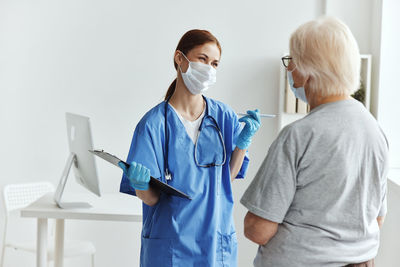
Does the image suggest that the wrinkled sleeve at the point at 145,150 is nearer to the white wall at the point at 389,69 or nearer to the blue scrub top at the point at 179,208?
the blue scrub top at the point at 179,208

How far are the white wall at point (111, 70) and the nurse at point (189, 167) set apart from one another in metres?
1.40

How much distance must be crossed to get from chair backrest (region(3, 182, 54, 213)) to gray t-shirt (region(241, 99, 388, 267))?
2.39 m

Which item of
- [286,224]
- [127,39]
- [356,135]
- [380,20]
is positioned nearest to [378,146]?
[356,135]

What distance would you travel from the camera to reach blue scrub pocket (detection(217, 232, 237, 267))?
188 cm

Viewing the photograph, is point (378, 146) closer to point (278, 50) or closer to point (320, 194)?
point (320, 194)

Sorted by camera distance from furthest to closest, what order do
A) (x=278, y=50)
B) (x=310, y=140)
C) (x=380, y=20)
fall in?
(x=278, y=50) → (x=380, y=20) → (x=310, y=140)

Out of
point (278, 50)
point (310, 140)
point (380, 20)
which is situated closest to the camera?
point (310, 140)

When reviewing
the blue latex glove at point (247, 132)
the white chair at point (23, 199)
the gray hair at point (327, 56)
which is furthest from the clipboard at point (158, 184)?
the white chair at point (23, 199)

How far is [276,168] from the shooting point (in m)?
1.20

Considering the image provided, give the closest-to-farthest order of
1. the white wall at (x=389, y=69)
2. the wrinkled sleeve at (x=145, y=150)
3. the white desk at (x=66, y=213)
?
the wrinkled sleeve at (x=145, y=150) → the white desk at (x=66, y=213) → the white wall at (x=389, y=69)

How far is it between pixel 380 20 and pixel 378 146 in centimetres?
202

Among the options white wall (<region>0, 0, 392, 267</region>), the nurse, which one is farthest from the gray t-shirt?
white wall (<region>0, 0, 392, 267</region>)

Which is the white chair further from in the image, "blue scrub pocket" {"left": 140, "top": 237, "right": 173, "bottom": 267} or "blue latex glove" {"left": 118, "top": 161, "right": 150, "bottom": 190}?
"blue latex glove" {"left": 118, "top": 161, "right": 150, "bottom": 190}

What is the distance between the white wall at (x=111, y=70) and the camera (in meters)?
3.31
